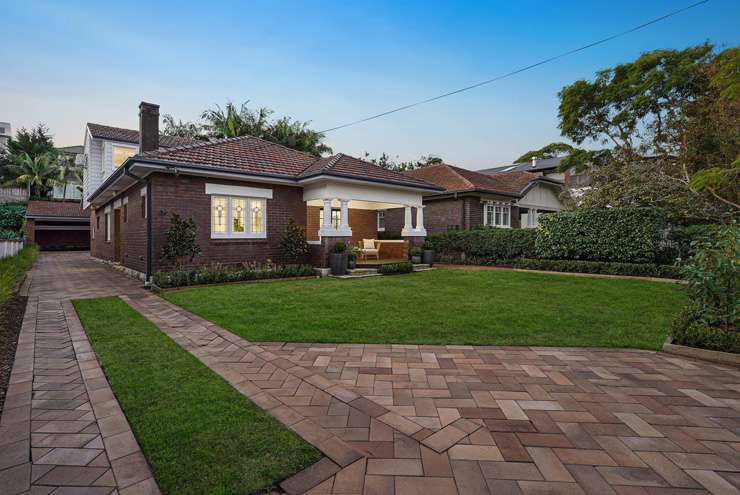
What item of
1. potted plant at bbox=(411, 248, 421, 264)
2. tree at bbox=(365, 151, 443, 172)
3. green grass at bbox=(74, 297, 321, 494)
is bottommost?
green grass at bbox=(74, 297, 321, 494)

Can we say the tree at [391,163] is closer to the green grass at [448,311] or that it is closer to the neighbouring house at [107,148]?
the neighbouring house at [107,148]

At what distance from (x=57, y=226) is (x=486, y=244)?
34.7 m

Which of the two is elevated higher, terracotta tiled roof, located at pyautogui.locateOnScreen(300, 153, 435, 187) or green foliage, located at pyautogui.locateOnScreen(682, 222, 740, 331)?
terracotta tiled roof, located at pyautogui.locateOnScreen(300, 153, 435, 187)

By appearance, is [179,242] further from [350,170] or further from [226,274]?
[350,170]

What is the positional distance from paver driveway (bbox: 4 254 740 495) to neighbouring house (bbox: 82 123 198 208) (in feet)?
58.6

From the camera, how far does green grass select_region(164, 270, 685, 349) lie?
491cm

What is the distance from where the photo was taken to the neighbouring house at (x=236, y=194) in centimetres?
1007

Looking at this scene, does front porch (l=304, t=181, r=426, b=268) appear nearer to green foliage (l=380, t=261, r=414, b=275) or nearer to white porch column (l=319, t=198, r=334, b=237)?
white porch column (l=319, t=198, r=334, b=237)

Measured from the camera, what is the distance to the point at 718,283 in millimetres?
4527

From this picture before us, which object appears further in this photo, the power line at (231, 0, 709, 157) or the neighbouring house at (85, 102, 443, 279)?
the neighbouring house at (85, 102, 443, 279)

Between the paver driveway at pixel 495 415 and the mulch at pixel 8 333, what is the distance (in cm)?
170

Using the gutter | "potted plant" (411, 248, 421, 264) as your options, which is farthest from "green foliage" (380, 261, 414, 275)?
the gutter

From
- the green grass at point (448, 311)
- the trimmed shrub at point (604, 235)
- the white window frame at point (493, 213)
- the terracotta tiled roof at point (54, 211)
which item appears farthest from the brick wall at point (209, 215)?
the terracotta tiled roof at point (54, 211)

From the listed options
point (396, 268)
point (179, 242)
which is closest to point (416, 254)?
point (396, 268)
